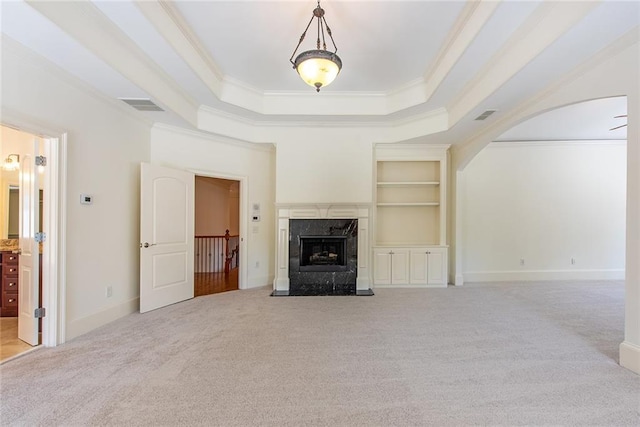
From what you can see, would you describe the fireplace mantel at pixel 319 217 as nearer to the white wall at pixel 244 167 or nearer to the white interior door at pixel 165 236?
the white wall at pixel 244 167

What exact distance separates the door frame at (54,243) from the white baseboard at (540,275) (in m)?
6.46

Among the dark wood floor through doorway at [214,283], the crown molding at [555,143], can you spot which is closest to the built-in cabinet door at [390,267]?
the dark wood floor through doorway at [214,283]

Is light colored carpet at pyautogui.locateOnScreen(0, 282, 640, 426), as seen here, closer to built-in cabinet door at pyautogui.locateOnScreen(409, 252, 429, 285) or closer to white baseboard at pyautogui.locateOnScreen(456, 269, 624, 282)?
built-in cabinet door at pyautogui.locateOnScreen(409, 252, 429, 285)

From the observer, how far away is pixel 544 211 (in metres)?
6.18

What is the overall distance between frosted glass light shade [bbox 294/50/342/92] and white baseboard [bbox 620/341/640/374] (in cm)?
355

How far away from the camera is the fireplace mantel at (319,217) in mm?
5301

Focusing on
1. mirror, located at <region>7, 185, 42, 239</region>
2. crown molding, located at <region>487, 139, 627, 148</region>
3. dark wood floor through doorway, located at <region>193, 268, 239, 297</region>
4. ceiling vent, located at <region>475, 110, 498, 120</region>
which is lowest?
dark wood floor through doorway, located at <region>193, 268, 239, 297</region>

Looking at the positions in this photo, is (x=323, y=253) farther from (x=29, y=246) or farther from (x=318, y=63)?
(x=29, y=246)

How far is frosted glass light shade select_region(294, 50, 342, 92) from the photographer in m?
2.73

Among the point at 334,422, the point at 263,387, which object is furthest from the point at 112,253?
the point at 334,422

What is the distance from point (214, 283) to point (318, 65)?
4.73 meters

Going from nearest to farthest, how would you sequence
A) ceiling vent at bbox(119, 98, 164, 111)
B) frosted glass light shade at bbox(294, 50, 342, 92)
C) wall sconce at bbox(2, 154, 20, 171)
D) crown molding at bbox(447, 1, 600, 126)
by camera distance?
crown molding at bbox(447, 1, 600, 126) → frosted glass light shade at bbox(294, 50, 342, 92) → ceiling vent at bbox(119, 98, 164, 111) → wall sconce at bbox(2, 154, 20, 171)

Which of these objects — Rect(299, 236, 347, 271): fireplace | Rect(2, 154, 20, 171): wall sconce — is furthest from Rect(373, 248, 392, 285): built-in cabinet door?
Rect(2, 154, 20, 171): wall sconce

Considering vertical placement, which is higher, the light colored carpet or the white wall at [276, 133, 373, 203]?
the white wall at [276, 133, 373, 203]
